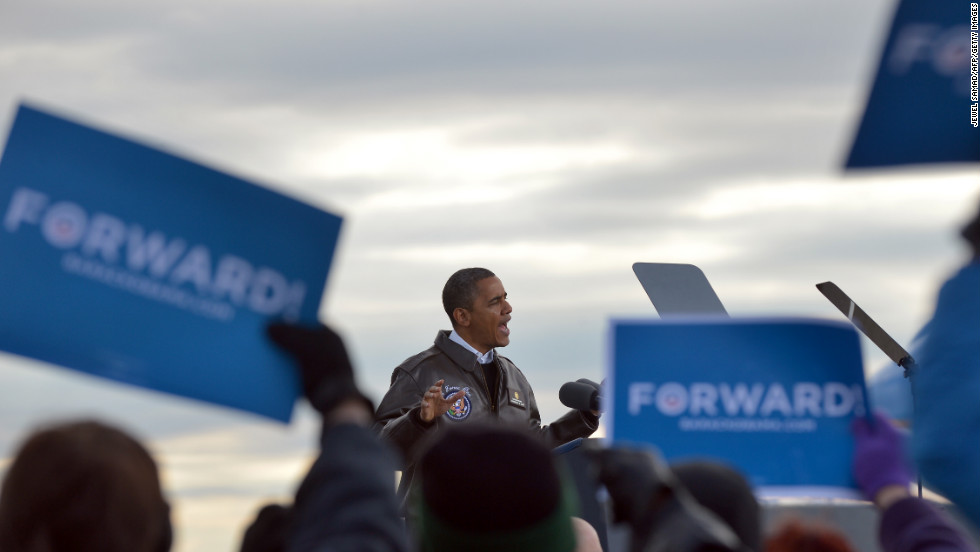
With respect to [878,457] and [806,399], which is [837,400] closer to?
[806,399]

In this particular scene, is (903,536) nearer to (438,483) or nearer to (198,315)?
(438,483)

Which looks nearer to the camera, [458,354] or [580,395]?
[580,395]

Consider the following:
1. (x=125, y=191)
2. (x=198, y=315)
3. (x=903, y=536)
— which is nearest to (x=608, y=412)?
(x=903, y=536)

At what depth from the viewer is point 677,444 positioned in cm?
294

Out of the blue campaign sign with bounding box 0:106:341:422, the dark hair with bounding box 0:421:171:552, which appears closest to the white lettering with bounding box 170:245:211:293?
the blue campaign sign with bounding box 0:106:341:422

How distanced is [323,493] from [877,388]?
7.00 metres

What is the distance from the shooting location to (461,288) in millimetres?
6773

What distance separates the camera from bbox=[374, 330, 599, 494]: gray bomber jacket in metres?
6.06

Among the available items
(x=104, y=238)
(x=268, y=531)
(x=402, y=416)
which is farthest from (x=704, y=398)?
(x=402, y=416)

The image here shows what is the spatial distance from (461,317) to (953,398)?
4330mm

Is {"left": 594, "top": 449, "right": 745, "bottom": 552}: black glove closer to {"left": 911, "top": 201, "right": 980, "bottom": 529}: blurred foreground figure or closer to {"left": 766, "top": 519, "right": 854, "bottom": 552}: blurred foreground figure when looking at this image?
{"left": 766, "top": 519, "right": 854, "bottom": 552}: blurred foreground figure

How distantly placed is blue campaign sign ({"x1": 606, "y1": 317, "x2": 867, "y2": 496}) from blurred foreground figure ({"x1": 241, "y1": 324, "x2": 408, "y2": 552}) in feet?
2.58

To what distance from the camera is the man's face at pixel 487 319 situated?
6.59m

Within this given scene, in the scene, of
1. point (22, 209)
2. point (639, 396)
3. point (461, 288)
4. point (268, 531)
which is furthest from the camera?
point (461, 288)
